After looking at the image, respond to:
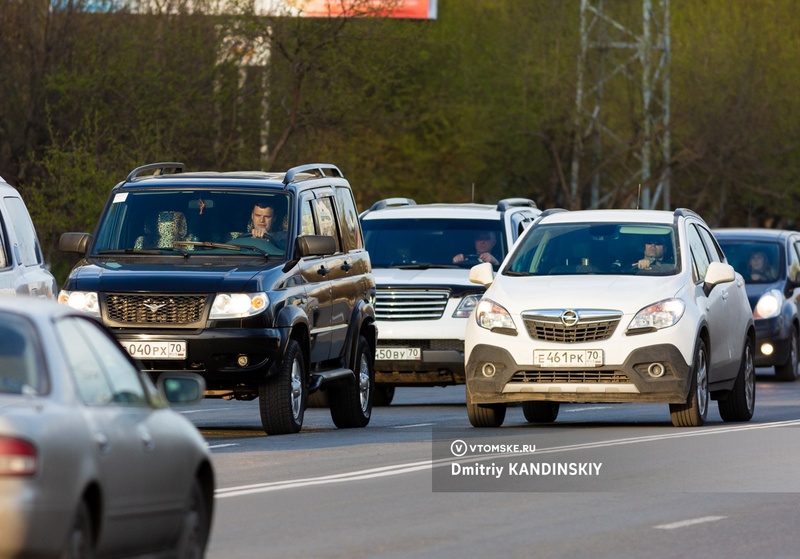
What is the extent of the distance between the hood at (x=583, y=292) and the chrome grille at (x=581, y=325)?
6cm

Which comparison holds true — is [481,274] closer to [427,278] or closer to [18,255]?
[427,278]

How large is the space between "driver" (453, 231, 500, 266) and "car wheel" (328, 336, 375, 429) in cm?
378

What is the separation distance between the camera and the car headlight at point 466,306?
68.2ft

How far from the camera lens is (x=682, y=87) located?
2498 inches

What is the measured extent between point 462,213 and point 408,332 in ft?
7.06

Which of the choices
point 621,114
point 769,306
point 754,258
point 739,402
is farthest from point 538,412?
point 621,114

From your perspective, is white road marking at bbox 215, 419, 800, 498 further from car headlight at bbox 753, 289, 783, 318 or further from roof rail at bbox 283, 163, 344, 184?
car headlight at bbox 753, 289, 783, 318

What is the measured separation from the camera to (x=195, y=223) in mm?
16812

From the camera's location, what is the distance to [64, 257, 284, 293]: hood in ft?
51.5

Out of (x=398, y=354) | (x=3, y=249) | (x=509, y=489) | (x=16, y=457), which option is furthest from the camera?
(x=398, y=354)

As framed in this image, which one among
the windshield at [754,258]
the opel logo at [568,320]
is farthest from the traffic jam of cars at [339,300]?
the windshield at [754,258]

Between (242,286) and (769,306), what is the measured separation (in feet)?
42.0

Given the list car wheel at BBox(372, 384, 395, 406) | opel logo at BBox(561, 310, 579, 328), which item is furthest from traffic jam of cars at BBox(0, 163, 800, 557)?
car wheel at BBox(372, 384, 395, 406)

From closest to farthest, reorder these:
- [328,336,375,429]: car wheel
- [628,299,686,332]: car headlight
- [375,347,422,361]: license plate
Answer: [628,299,686,332]: car headlight < [328,336,375,429]: car wheel < [375,347,422,361]: license plate
